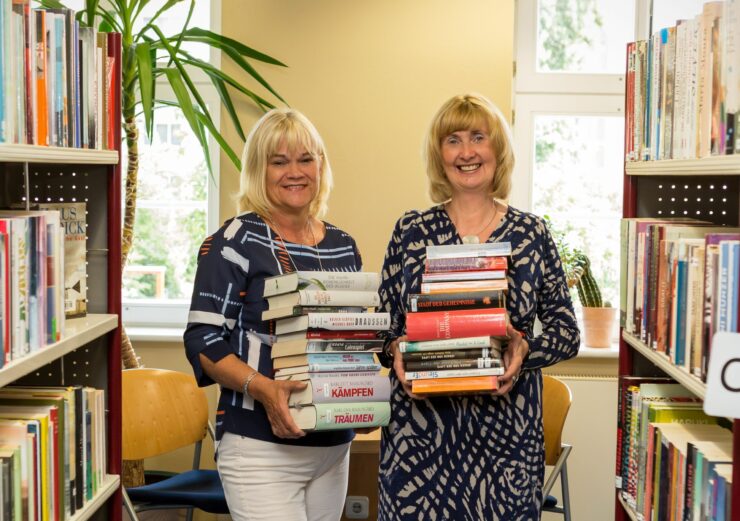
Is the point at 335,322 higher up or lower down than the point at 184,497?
higher up

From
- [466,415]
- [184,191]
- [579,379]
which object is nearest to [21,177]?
[466,415]

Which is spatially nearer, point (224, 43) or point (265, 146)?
point (265, 146)

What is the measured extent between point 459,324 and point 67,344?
2.66 feet

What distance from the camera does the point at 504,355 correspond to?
196 cm

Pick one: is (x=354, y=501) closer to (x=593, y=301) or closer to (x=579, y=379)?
(x=579, y=379)

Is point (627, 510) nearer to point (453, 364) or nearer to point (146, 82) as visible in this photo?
point (453, 364)

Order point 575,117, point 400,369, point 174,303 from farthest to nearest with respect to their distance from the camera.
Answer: point 174,303 < point 575,117 < point 400,369

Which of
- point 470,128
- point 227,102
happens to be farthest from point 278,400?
point 227,102

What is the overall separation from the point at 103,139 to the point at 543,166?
235cm

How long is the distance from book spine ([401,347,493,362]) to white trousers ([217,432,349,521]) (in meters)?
0.29

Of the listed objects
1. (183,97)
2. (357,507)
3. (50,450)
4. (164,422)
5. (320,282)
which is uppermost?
(183,97)

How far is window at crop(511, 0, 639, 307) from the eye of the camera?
381 centimetres

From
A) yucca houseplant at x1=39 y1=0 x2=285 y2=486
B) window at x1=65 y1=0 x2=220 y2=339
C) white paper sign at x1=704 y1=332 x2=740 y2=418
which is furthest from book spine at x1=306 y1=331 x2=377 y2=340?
window at x1=65 y1=0 x2=220 y2=339

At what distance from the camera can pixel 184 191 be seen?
13.0ft
